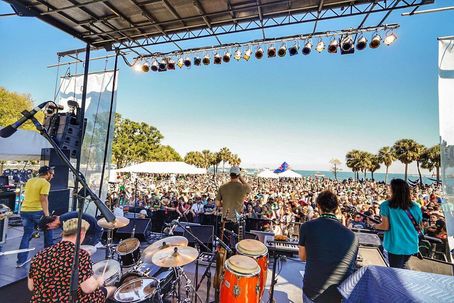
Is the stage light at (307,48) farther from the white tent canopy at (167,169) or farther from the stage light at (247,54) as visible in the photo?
the white tent canopy at (167,169)

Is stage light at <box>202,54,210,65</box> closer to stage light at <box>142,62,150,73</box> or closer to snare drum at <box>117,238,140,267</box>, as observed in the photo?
stage light at <box>142,62,150,73</box>

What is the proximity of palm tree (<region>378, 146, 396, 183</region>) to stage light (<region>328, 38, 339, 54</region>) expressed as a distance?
4208 cm

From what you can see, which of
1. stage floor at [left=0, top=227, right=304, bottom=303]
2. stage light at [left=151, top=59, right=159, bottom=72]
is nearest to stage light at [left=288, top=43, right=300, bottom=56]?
stage light at [left=151, top=59, right=159, bottom=72]

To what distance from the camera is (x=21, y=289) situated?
3697 millimetres

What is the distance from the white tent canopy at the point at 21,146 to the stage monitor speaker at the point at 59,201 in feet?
9.30

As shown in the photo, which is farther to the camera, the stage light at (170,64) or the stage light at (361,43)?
the stage light at (170,64)

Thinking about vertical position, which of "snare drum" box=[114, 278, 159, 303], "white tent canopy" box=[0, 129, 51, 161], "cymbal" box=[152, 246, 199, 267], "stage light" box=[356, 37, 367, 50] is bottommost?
"snare drum" box=[114, 278, 159, 303]

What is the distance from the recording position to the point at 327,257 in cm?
203

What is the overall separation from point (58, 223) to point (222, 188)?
11.2ft

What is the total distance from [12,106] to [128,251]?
27137mm

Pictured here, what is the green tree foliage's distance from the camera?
3161 centimetres

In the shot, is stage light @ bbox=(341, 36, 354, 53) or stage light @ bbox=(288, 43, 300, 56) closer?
stage light @ bbox=(341, 36, 354, 53)

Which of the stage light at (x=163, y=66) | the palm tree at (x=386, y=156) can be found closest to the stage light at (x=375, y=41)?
the stage light at (x=163, y=66)

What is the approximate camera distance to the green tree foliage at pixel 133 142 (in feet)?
104
